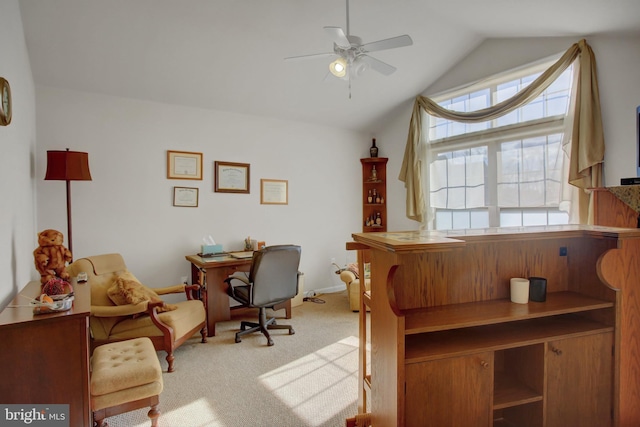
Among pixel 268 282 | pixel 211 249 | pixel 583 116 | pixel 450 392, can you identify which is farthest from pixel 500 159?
A: pixel 211 249

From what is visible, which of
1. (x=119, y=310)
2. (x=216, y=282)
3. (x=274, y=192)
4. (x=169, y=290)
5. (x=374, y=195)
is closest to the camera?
(x=119, y=310)

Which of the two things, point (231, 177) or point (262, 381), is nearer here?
point (262, 381)

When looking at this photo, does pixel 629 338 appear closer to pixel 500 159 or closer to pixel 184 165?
pixel 500 159

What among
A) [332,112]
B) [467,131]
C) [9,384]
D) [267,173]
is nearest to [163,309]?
[9,384]

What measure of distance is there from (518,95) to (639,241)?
7.61ft

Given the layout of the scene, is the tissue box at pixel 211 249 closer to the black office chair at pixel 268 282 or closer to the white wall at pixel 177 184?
the white wall at pixel 177 184

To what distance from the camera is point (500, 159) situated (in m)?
3.82

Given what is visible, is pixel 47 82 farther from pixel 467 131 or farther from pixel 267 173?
pixel 467 131

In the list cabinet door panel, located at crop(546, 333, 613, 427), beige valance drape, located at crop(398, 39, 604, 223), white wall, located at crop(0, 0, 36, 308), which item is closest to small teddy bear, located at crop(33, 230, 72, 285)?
white wall, located at crop(0, 0, 36, 308)

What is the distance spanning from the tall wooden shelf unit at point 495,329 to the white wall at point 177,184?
300cm

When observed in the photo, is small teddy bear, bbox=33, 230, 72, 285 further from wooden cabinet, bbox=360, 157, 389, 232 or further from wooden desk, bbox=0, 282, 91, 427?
wooden cabinet, bbox=360, 157, 389, 232

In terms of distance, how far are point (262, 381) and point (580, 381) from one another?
2.05 metres

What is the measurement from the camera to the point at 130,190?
3611mm

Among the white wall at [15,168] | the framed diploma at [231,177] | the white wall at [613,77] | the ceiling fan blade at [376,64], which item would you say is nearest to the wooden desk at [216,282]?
the framed diploma at [231,177]
